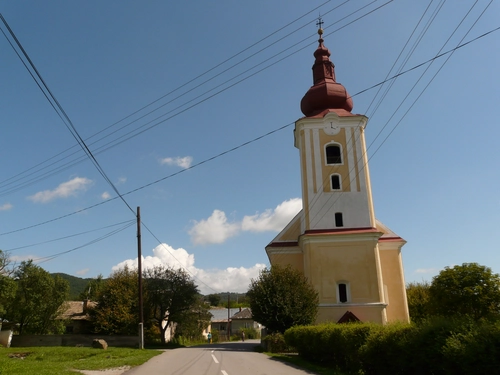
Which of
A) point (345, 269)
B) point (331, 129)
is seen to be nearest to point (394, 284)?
point (345, 269)

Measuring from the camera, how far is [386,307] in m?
29.4

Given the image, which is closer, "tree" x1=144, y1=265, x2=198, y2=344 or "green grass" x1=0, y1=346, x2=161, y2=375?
"green grass" x1=0, y1=346, x2=161, y2=375

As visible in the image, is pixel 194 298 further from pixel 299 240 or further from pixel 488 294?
pixel 488 294

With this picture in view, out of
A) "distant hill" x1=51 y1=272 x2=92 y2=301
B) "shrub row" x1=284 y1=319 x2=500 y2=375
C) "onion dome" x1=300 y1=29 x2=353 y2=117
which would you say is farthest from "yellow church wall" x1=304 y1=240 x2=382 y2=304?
"distant hill" x1=51 y1=272 x2=92 y2=301

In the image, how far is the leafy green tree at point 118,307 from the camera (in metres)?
33.3

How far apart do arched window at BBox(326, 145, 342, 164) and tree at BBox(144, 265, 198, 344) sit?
51.2ft

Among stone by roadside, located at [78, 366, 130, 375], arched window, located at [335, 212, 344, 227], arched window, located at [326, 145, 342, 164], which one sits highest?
arched window, located at [326, 145, 342, 164]

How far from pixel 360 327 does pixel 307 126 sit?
21.6 meters

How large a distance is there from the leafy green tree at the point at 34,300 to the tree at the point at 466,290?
33595mm

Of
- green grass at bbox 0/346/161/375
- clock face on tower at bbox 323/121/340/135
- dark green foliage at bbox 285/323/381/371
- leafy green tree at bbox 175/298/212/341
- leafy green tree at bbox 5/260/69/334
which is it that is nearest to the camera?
dark green foliage at bbox 285/323/381/371

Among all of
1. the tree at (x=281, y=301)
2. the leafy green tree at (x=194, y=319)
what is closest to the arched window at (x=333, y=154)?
the tree at (x=281, y=301)

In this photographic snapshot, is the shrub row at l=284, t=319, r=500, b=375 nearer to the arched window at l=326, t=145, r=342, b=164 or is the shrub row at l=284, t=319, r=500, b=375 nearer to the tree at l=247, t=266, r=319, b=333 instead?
the tree at l=247, t=266, r=319, b=333

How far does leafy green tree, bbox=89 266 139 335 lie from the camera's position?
33312mm

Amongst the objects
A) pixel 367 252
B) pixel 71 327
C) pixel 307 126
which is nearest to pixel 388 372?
pixel 367 252
